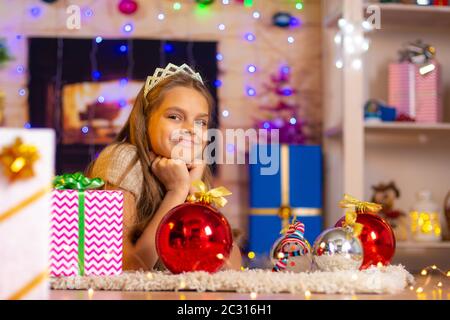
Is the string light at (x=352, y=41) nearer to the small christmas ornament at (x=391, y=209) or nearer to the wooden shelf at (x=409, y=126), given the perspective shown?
the wooden shelf at (x=409, y=126)

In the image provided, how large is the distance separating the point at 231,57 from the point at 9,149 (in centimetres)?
250

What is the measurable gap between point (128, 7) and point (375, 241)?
219cm

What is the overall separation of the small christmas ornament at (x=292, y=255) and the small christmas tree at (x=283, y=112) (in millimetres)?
1965

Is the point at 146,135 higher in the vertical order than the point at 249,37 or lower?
lower

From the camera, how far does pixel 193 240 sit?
3.35ft

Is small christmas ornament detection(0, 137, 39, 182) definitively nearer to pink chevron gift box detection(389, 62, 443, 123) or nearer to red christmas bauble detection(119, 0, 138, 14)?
pink chevron gift box detection(389, 62, 443, 123)

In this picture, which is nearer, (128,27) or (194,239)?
(194,239)

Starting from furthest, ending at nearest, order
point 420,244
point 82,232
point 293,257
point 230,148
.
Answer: point 230,148 → point 420,244 → point 293,257 → point 82,232

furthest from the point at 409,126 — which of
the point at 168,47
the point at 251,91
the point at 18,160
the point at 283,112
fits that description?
the point at 18,160

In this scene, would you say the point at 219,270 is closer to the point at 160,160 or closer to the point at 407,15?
the point at 160,160

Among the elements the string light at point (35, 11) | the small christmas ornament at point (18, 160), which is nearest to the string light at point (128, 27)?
the string light at point (35, 11)

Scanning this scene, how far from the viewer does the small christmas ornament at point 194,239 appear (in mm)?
1021

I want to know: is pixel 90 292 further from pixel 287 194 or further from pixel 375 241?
pixel 287 194
